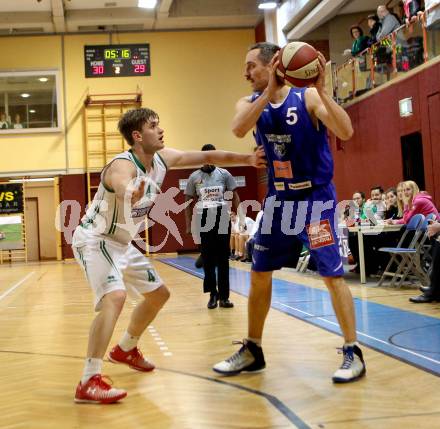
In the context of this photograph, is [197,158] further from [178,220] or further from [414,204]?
[178,220]

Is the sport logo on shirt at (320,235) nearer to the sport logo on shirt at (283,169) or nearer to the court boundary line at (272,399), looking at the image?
the sport logo on shirt at (283,169)

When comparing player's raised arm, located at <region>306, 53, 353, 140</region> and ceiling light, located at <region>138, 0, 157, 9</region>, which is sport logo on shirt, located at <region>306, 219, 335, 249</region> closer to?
player's raised arm, located at <region>306, 53, 353, 140</region>

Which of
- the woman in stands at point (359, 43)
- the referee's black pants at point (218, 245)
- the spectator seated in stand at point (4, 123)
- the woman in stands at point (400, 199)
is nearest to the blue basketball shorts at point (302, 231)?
the referee's black pants at point (218, 245)

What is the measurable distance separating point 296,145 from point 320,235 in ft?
1.84

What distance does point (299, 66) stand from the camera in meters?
3.66

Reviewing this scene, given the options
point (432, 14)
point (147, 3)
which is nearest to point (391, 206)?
point (432, 14)

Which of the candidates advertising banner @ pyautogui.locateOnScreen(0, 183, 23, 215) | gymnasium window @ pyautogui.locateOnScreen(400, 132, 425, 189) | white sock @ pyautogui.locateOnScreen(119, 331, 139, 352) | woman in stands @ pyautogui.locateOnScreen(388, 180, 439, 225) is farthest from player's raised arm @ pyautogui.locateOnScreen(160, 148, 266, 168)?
advertising banner @ pyautogui.locateOnScreen(0, 183, 23, 215)

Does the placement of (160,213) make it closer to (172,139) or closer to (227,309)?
(172,139)

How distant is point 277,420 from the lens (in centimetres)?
305

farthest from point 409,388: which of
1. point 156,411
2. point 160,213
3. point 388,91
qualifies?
point 160,213

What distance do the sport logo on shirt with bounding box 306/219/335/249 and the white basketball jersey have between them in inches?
39.4

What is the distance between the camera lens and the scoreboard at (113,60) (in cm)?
2123

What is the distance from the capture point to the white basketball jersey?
390 cm

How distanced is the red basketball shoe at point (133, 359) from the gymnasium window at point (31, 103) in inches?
728
